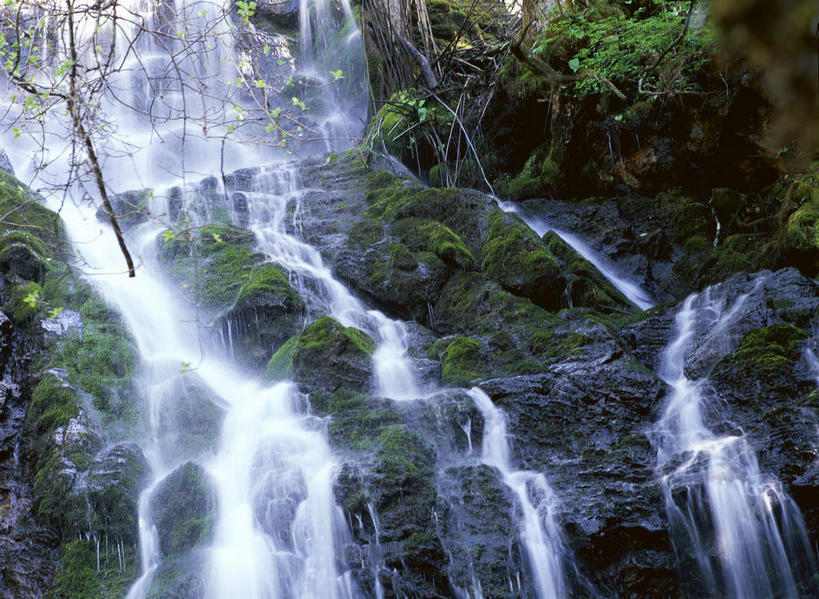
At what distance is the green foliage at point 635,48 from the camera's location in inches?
307

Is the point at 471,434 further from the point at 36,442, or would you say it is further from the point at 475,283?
the point at 36,442

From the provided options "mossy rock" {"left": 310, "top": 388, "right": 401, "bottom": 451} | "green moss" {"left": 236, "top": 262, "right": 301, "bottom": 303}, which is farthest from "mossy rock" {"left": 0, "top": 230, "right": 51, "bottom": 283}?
"mossy rock" {"left": 310, "top": 388, "right": 401, "bottom": 451}

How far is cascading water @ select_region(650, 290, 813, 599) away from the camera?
452 cm

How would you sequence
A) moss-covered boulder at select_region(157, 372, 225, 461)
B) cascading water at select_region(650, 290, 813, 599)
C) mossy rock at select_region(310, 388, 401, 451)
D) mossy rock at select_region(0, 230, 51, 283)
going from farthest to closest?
mossy rock at select_region(0, 230, 51, 283) → moss-covered boulder at select_region(157, 372, 225, 461) → mossy rock at select_region(310, 388, 401, 451) → cascading water at select_region(650, 290, 813, 599)

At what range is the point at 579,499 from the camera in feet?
16.8

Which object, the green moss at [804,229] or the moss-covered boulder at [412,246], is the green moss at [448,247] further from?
the green moss at [804,229]

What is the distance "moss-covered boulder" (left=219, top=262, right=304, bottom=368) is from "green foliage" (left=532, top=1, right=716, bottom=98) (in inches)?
191

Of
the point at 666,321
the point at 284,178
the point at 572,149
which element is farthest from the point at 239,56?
the point at 666,321

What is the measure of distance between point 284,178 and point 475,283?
20.8 ft

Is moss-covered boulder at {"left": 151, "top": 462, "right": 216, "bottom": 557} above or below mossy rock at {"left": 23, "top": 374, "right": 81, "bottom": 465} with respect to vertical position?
below

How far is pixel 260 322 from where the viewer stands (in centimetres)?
834

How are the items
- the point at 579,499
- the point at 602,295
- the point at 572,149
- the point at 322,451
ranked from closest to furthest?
the point at 579,499, the point at 322,451, the point at 602,295, the point at 572,149

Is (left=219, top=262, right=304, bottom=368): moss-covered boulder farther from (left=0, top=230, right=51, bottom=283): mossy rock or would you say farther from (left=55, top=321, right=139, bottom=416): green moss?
(left=0, top=230, right=51, bottom=283): mossy rock

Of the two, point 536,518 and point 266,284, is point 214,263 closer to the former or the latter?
point 266,284
